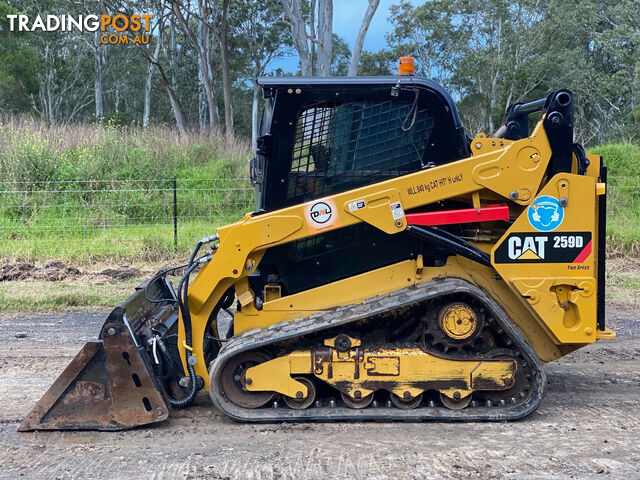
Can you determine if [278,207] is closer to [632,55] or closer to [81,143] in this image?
[81,143]

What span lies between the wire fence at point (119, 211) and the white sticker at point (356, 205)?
8.10 meters

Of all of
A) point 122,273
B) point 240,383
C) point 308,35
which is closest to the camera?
point 240,383

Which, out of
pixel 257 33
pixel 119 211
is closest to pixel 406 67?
pixel 119 211

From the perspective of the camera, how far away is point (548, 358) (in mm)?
4719

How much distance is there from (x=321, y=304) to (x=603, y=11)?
1355 inches

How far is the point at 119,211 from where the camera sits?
13430 millimetres

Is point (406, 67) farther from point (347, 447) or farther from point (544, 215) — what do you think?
point (347, 447)

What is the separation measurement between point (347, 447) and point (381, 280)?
122cm

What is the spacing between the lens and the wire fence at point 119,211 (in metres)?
12.1

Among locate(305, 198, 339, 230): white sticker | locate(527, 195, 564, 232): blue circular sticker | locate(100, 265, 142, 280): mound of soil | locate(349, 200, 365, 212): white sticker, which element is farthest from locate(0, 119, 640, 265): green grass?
locate(527, 195, 564, 232): blue circular sticker

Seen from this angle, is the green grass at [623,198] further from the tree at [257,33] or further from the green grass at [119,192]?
the tree at [257,33]

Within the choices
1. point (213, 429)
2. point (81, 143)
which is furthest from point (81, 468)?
point (81, 143)

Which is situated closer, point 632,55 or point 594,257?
point 594,257

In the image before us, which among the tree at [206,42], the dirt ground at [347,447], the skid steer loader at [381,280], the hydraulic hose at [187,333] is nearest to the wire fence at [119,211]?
the dirt ground at [347,447]
